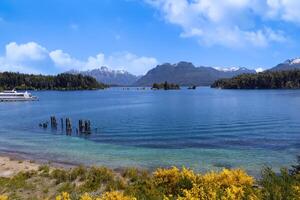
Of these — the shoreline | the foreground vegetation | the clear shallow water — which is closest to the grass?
the foreground vegetation

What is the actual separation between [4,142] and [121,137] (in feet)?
56.8

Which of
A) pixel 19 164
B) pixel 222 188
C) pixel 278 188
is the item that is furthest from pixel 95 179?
pixel 278 188

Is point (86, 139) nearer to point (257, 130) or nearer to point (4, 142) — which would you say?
point (4, 142)

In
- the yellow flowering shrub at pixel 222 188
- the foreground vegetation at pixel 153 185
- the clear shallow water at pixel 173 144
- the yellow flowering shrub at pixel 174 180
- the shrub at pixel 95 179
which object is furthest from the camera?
the clear shallow water at pixel 173 144

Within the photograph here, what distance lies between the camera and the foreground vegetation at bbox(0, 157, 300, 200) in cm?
1237

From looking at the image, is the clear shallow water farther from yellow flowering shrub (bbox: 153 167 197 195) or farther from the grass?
yellow flowering shrub (bbox: 153 167 197 195)

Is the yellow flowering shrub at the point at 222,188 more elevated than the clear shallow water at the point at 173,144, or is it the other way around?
the yellow flowering shrub at the point at 222,188

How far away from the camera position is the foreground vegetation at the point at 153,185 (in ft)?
40.6

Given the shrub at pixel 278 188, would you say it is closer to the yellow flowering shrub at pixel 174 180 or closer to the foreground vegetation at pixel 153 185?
the foreground vegetation at pixel 153 185

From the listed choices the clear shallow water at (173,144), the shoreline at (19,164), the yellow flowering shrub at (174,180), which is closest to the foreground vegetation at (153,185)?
the yellow flowering shrub at (174,180)

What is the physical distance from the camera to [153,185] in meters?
19.0

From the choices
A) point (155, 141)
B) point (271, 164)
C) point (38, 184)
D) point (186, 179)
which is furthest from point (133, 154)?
point (186, 179)

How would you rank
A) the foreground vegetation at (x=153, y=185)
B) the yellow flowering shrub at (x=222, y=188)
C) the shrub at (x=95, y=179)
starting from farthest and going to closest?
the shrub at (x=95, y=179), the foreground vegetation at (x=153, y=185), the yellow flowering shrub at (x=222, y=188)

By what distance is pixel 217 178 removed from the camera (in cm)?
1664
